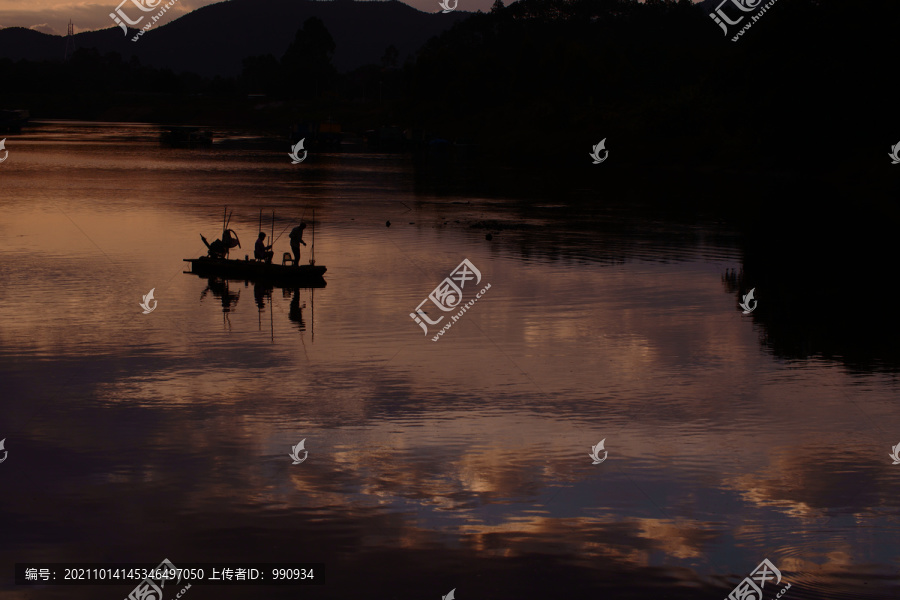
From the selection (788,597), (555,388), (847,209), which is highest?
(847,209)

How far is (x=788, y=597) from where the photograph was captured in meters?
10.9

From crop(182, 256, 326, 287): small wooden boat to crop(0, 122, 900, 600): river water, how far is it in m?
0.73

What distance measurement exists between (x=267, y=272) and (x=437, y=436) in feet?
46.5

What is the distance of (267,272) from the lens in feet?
94.0

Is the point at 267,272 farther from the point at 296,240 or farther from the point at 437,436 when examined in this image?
the point at 437,436

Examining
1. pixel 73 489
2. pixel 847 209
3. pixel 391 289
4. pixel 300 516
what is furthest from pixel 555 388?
pixel 847 209

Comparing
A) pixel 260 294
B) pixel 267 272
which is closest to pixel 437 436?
pixel 260 294

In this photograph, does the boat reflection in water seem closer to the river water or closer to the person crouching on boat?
the river water

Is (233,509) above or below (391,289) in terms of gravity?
below

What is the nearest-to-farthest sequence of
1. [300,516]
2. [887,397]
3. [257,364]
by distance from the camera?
[300,516]
[887,397]
[257,364]

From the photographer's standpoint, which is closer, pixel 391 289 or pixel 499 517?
pixel 499 517

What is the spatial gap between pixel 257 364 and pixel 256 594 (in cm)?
937

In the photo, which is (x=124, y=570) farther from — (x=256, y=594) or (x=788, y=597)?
(x=788, y=597)

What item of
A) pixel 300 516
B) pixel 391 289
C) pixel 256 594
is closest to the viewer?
pixel 256 594
